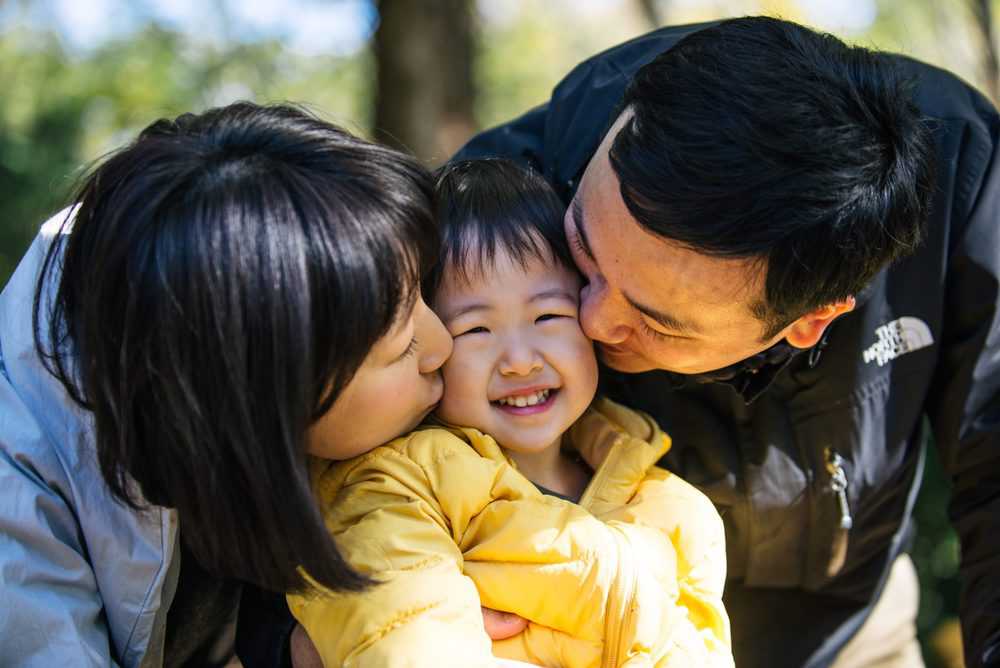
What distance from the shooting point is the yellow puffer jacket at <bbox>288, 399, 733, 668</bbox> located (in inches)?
70.2

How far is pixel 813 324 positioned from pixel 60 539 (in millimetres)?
1533

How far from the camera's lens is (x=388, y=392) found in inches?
75.6

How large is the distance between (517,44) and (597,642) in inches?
801

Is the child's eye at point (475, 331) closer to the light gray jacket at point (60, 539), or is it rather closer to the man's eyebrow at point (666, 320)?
the man's eyebrow at point (666, 320)

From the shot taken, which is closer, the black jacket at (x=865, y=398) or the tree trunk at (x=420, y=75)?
the black jacket at (x=865, y=398)

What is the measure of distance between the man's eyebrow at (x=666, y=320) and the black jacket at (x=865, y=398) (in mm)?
353

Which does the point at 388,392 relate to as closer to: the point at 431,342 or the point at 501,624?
the point at 431,342

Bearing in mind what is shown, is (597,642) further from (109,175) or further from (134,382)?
(109,175)

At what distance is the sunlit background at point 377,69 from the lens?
4.80 m

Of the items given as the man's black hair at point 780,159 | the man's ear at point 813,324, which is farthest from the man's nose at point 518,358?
the man's ear at point 813,324

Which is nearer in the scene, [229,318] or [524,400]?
[229,318]

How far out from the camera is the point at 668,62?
2.24m

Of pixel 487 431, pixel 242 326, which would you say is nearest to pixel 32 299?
pixel 242 326

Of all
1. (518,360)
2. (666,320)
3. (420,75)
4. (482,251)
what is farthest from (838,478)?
(420,75)
